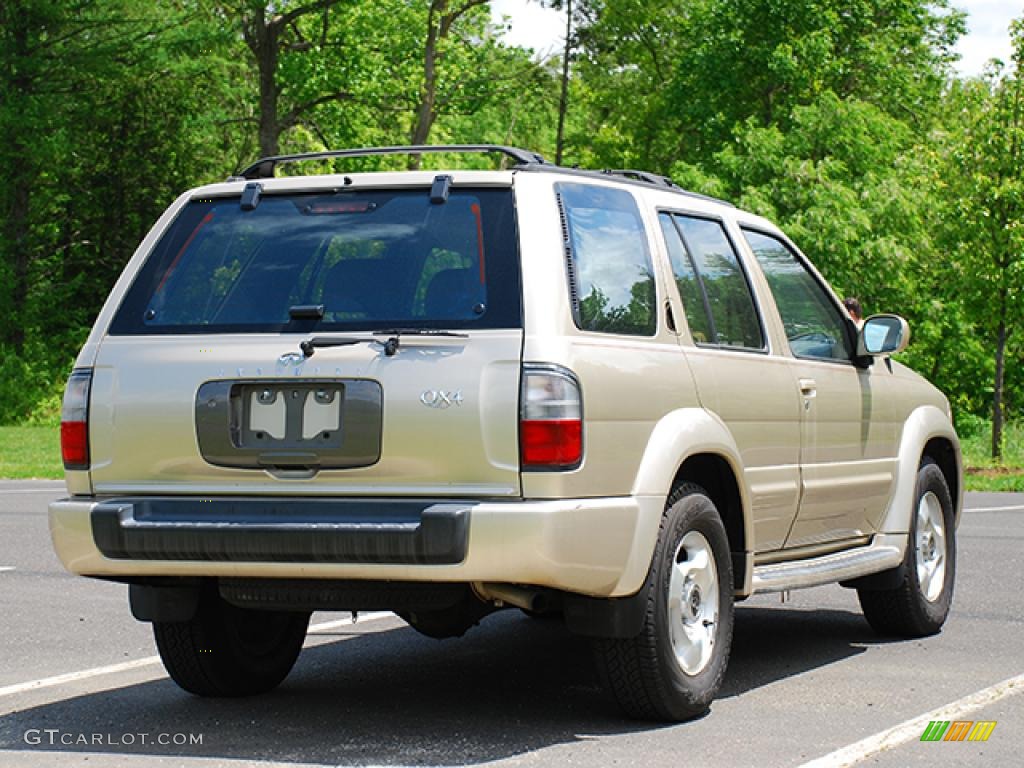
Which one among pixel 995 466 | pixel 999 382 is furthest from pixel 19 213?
pixel 995 466

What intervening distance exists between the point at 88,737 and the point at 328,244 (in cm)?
190

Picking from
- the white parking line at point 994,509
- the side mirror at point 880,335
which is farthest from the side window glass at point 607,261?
the white parking line at point 994,509

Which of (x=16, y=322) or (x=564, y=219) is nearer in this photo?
(x=564, y=219)

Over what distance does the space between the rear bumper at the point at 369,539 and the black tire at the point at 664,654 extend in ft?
0.42

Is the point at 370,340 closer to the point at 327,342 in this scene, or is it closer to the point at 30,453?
the point at 327,342

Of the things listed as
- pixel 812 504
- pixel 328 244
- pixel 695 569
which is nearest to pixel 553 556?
pixel 695 569

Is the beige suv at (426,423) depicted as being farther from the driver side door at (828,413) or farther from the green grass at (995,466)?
the green grass at (995,466)

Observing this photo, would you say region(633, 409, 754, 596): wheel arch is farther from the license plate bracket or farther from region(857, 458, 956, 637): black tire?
region(857, 458, 956, 637): black tire

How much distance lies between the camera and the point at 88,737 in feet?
19.4

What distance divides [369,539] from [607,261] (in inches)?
54.7

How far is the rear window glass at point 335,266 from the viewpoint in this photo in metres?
5.77

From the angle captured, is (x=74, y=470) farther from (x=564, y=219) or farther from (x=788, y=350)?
(x=788, y=350)

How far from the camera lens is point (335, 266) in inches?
238

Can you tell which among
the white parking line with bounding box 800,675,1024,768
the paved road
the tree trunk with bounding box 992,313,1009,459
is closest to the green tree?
the tree trunk with bounding box 992,313,1009,459
